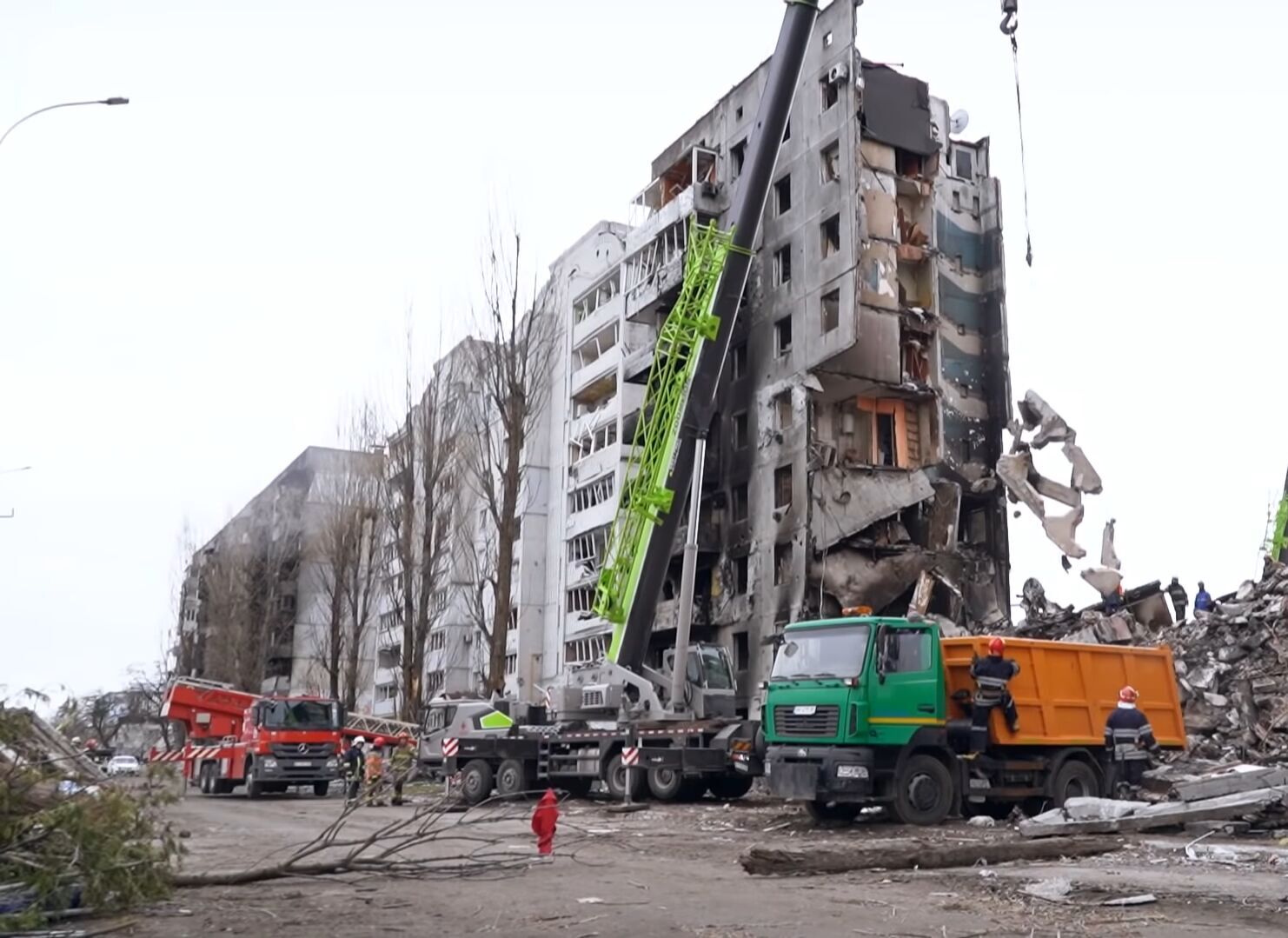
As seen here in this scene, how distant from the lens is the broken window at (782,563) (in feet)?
128

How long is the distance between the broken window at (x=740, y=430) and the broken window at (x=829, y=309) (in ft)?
17.1

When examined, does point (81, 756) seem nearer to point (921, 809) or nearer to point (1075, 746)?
point (921, 809)

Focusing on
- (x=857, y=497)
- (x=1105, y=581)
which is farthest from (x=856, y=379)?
(x=1105, y=581)

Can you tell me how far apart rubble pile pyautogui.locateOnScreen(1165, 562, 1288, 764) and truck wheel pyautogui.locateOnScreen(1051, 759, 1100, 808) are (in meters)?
4.84

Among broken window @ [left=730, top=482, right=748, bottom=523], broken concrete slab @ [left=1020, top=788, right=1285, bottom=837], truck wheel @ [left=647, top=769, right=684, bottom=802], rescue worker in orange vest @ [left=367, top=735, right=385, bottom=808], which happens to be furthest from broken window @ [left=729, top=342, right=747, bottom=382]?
broken concrete slab @ [left=1020, top=788, right=1285, bottom=837]

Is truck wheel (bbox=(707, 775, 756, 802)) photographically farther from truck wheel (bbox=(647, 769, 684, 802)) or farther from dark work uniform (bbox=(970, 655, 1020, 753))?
dark work uniform (bbox=(970, 655, 1020, 753))

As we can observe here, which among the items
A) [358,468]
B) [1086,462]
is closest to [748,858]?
[1086,462]

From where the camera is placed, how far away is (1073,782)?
1781cm

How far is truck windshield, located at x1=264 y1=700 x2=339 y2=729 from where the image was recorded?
3081 cm

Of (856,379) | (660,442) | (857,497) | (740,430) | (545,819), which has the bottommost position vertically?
(545,819)

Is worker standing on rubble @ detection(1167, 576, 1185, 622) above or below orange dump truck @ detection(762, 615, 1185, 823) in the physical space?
above

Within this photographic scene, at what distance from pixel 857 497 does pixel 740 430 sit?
615 centimetres

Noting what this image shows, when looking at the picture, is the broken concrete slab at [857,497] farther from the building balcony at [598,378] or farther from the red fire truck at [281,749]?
the building balcony at [598,378]

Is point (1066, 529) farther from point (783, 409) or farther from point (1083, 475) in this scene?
point (783, 409)
